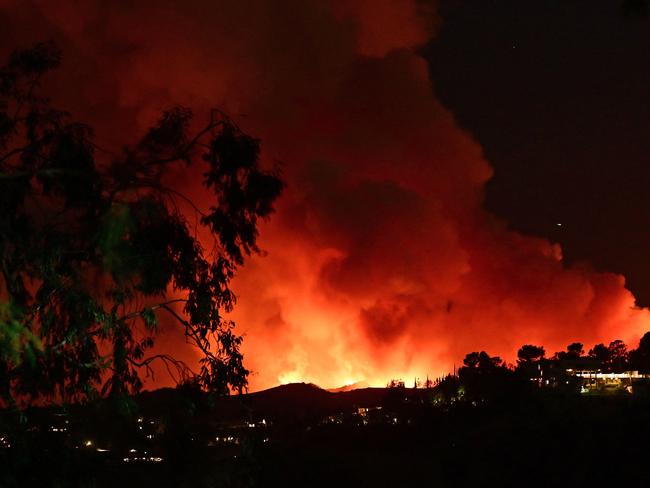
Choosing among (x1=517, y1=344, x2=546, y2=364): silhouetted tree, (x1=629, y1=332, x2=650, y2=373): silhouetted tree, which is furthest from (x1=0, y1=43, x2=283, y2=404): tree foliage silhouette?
(x1=517, y1=344, x2=546, y2=364): silhouetted tree

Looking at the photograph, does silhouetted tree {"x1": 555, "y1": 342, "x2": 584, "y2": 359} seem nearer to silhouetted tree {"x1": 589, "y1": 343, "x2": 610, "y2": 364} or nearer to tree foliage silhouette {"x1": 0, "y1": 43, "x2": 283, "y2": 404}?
silhouetted tree {"x1": 589, "y1": 343, "x2": 610, "y2": 364}

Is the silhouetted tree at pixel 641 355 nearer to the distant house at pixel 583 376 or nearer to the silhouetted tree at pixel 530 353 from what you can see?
the distant house at pixel 583 376

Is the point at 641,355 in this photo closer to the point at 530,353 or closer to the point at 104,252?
the point at 530,353

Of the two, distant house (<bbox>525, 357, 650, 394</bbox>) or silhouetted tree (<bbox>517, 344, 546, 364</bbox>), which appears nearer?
distant house (<bbox>525, 357, 650, 394</bbox>)

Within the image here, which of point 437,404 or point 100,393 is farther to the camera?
point 437,404

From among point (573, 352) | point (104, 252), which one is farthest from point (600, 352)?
point (104, 252)

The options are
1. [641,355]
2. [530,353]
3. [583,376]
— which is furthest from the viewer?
[530,353]

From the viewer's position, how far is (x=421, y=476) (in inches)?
1084

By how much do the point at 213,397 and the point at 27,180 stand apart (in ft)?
10.4

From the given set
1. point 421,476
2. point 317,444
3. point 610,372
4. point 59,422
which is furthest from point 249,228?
point 610,372

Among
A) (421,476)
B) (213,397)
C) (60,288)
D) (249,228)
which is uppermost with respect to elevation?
(249,228)

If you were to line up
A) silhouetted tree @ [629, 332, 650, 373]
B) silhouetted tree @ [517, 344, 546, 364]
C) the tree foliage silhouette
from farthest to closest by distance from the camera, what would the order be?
silhouetted tree @ [517, 344, 546, 364], silhouetted tree @ [629, 332, 650, 373], the tree foliage silhouette

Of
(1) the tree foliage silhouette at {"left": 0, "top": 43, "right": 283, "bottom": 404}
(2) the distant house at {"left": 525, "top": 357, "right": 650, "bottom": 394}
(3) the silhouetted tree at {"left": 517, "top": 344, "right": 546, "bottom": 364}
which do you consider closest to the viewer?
(1) the tree foliage silhouette at {"left": 0, "top": 43, "right": 283, "bottom": 404}

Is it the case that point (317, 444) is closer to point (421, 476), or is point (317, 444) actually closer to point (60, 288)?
point (421, 476)
